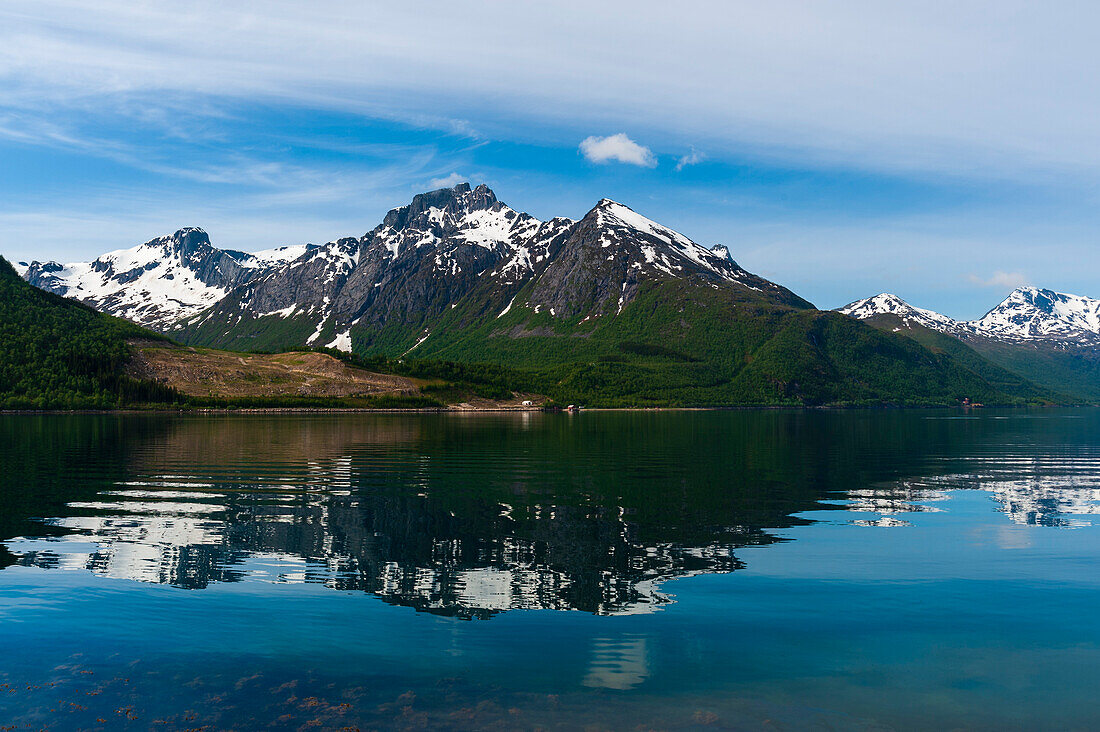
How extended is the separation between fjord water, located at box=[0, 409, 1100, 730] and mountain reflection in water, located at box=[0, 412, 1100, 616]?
0.82 feet

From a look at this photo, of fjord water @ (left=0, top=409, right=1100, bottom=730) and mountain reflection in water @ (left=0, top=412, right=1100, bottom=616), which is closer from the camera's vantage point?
fjord water @ (left=0, top=409, right=1100, bottom=730)

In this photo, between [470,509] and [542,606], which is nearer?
[542,606]

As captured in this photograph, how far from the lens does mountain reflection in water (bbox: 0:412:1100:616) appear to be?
29.4 m

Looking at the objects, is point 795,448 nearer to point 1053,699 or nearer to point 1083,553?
point 1083,553

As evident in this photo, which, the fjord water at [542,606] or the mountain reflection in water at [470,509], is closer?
the fjord water at [542,606]

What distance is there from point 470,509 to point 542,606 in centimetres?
1967

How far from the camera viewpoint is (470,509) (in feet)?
146

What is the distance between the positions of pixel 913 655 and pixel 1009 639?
428 cm

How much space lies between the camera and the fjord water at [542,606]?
18.1m

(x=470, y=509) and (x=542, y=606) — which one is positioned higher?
(x=470, y=509)

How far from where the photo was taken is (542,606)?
25.5 m

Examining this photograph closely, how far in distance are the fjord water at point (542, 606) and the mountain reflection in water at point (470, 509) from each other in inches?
9.9

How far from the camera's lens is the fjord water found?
18.1 m

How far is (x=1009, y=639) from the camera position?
23.4m
